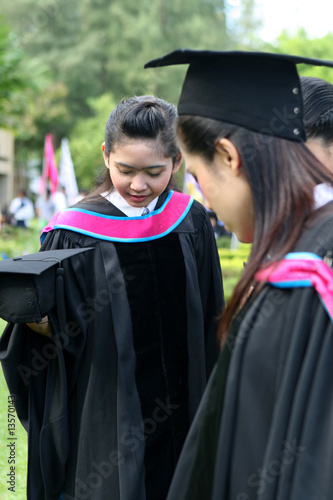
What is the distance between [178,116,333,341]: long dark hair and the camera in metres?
1.31

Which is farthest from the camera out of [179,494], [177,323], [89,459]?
[177,323]

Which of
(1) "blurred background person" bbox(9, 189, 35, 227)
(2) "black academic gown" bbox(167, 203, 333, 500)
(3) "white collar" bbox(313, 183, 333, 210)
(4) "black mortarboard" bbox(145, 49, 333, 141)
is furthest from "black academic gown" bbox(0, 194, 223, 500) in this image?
(1) "blurred background person" bbox(9, 189, 35, 227)

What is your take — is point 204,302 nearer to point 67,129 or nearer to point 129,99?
point 129,99

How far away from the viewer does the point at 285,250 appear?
51.2 inches

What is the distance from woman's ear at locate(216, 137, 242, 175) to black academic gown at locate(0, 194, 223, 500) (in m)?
1.11

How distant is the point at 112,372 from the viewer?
236 cm

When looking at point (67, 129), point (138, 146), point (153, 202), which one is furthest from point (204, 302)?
point (67, 129)

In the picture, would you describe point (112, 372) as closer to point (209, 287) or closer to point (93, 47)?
point (209, 287)

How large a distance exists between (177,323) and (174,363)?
16cm

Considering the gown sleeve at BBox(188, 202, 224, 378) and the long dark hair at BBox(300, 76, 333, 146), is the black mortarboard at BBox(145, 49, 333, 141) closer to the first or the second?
the long dark hair at BBox(300, 76, 333, 146)
